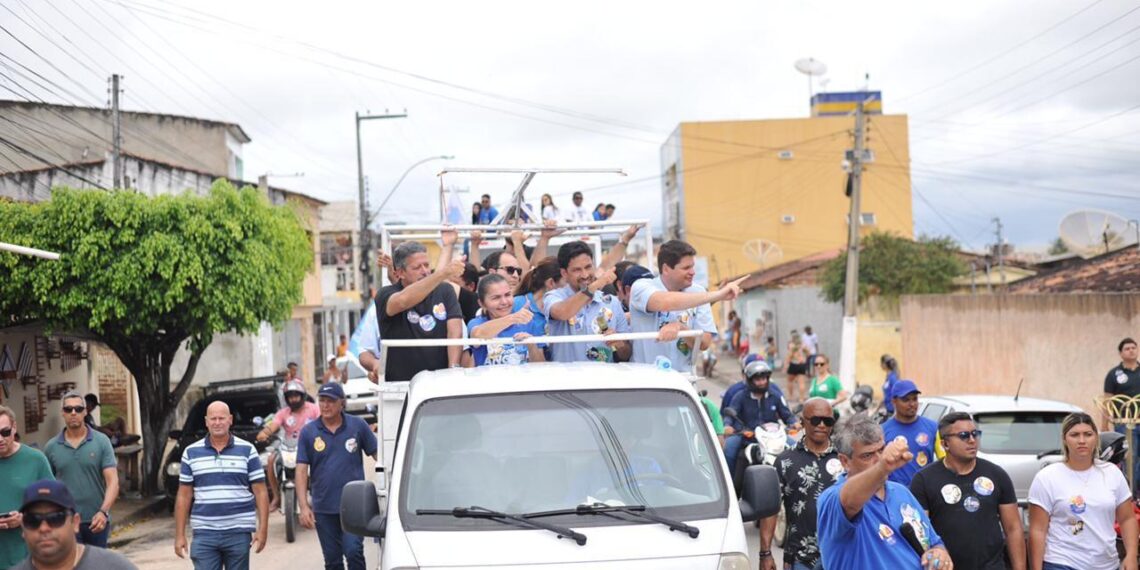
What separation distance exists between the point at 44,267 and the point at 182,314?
6.38 ft

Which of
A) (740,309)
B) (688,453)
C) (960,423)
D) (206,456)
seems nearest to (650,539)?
(688,453)

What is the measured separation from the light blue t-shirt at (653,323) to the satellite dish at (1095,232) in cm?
2405

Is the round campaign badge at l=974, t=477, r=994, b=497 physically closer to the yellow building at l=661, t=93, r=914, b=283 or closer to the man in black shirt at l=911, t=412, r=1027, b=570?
the man in black shirt at l=911, t=412, r=1027, b=570

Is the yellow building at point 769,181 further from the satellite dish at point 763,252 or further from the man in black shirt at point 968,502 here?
the man in black shirt at point 968,502

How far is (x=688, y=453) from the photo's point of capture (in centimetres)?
566

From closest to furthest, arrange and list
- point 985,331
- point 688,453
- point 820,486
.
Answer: point 688,453 → point 820,486 → point 985,331

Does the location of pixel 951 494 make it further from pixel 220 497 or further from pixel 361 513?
pixel 220 497

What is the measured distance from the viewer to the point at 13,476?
25.6ft

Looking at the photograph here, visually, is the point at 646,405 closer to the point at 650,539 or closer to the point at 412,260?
the point at 650,539

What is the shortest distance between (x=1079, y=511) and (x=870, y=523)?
82.9 inches

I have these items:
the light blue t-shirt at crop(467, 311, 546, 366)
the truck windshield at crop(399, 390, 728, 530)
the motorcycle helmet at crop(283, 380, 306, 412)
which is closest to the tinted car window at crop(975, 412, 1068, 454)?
the light blue t-shirt at crop(467, 311, 546, 366)

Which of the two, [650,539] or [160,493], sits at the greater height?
[650,539]

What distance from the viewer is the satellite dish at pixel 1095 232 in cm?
2922

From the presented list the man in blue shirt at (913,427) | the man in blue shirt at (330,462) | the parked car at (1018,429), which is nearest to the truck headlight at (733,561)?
the man in blue shirt at (913,427)
